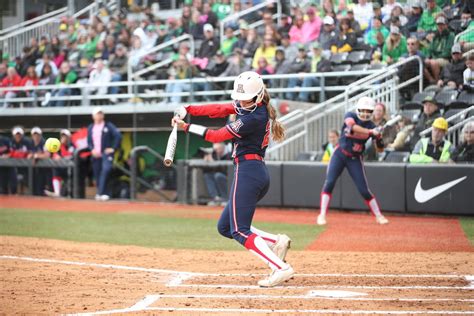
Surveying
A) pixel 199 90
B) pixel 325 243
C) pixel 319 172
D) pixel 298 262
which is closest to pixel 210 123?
pixel 199 90

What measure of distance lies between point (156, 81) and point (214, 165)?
3.74 m

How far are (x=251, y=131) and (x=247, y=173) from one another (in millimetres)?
411

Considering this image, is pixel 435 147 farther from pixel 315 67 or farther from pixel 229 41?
pixel 229 41

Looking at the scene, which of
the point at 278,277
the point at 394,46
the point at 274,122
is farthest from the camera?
the point at 394,46

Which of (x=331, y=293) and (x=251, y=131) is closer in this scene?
(x=331, y=293)

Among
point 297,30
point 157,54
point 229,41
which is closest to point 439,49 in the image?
point 297,30

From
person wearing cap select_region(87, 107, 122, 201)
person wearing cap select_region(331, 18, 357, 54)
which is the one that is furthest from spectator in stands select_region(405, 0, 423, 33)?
person wearing cap select_region(87, 107, 122, 201)

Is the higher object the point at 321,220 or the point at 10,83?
the point at 10,83

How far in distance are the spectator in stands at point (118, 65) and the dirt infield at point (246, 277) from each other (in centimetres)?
997

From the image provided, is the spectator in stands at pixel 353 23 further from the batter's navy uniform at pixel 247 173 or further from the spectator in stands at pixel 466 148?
the batter's navy uniform at pixel 247 173

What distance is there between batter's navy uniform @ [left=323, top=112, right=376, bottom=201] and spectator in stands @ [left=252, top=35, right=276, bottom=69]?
650 cm

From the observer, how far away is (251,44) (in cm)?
1992

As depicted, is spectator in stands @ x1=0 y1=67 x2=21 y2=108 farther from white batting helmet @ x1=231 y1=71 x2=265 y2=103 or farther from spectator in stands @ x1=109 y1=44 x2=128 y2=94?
white batting helmet @ x1=231 y1=71 x2=265 y2=103

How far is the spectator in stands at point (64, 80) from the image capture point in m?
22.4
